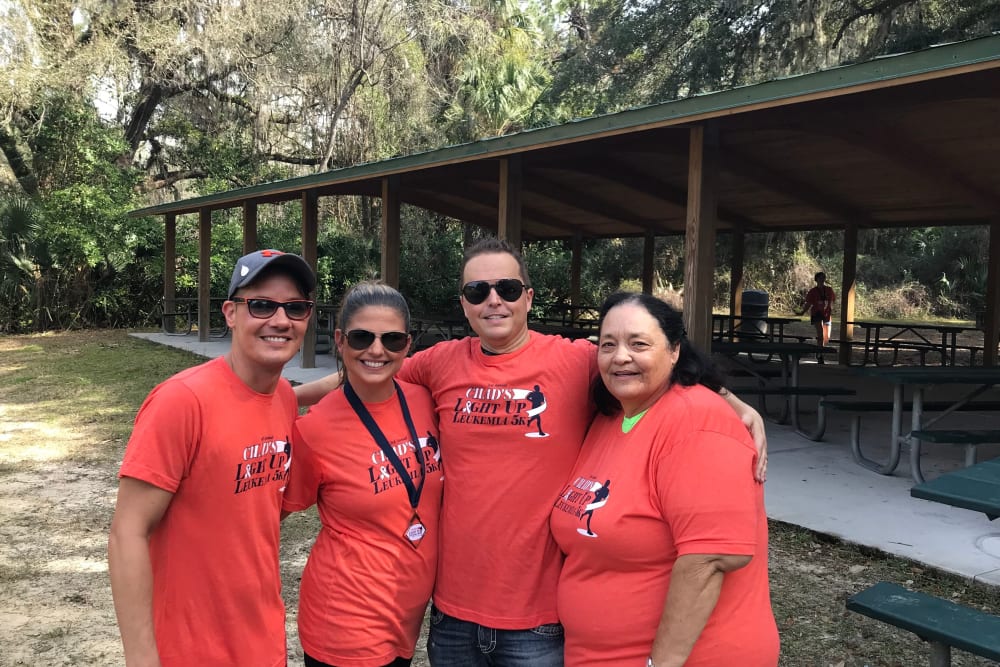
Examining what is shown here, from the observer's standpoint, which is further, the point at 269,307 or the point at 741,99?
the point at 741,99

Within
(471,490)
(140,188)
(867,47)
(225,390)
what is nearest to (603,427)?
(471,490)

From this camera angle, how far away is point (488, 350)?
2.03 meters

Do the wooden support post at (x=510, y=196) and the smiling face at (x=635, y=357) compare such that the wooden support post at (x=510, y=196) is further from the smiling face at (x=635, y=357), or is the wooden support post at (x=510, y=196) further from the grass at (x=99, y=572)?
the smiling face at (x=635, y=357)


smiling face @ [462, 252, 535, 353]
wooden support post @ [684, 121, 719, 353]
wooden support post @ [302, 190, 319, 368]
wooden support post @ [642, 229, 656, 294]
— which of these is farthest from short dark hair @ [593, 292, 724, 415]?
wooden support post @ [642, 229, 656, 294]

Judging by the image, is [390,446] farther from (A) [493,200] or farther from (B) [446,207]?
(B) [446,207]

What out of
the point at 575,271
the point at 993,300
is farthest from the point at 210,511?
the point at 575,271

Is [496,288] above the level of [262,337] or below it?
above

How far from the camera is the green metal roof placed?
3922mm

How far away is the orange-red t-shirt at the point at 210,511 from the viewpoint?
1.52m

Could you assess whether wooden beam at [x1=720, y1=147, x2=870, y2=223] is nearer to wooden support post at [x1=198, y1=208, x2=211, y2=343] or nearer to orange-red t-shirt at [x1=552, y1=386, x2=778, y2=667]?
orange-red t-shirt at [x1=552, y1=386, x2=778, y2=667]

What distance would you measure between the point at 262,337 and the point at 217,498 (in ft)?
1.16

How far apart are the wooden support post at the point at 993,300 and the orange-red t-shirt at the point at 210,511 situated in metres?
11.5

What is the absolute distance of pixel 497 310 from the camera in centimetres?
196

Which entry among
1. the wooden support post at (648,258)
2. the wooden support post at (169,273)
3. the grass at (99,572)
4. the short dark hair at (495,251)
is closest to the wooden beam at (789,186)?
the wooden support post at (648,258)
